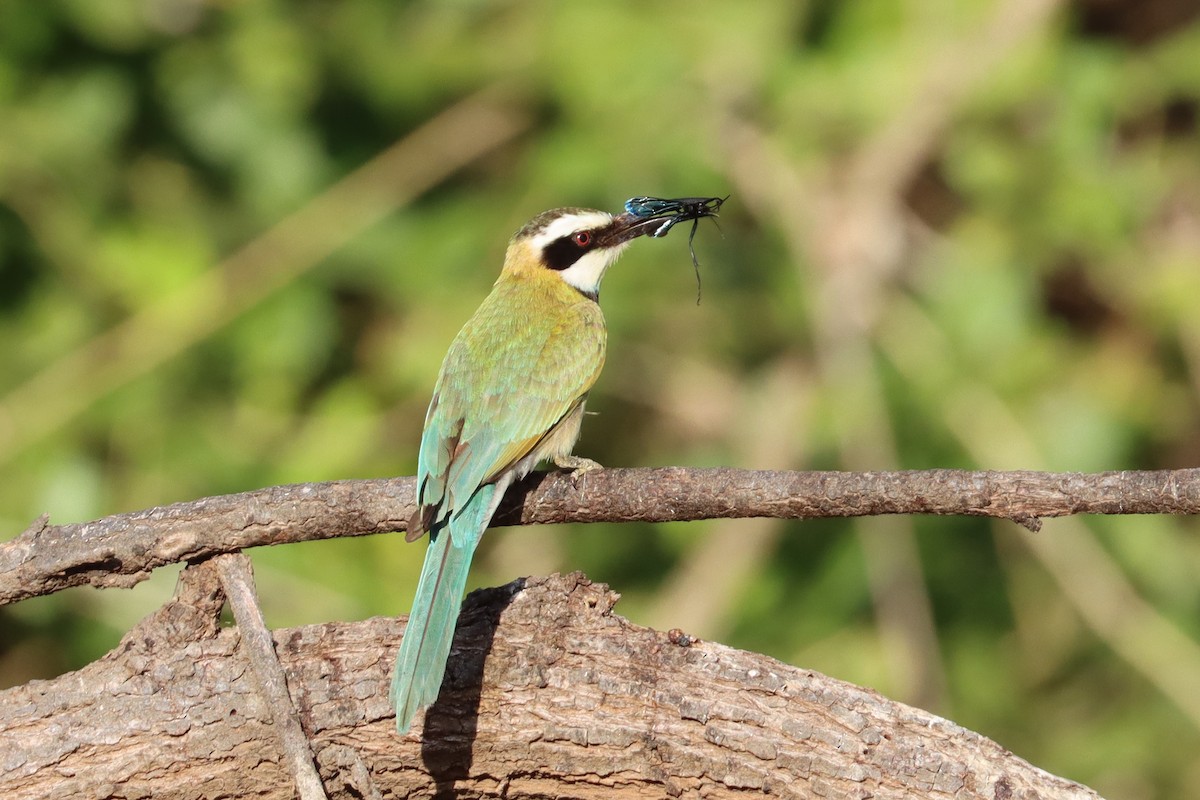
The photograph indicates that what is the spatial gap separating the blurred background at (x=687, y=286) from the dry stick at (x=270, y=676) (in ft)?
8.03

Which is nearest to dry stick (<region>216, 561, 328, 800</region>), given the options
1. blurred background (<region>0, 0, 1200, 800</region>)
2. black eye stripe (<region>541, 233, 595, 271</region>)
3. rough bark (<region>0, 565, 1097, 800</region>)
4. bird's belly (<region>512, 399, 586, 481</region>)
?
rough bark (<region>0, 565, 1097, 800</region>)

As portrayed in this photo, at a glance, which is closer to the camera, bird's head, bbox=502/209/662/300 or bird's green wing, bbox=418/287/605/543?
bird's green wing, bbox=418/287/605/543

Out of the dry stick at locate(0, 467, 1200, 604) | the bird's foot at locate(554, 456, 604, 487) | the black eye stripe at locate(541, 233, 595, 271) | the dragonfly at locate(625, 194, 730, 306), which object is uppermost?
the dragonfly at locate(625, 194, 730, 306)

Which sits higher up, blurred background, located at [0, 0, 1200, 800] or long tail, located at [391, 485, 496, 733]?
blurred background, located at [0, 0, 1200, 800]

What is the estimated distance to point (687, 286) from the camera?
5.95 m

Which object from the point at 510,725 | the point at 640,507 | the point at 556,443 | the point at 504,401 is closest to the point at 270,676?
the point at 510,725

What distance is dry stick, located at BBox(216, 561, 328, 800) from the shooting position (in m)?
2.67

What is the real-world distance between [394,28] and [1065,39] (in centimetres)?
275

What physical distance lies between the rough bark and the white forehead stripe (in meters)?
1.84

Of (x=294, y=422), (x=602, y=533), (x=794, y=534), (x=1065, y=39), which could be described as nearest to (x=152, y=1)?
(x=294, y=422)

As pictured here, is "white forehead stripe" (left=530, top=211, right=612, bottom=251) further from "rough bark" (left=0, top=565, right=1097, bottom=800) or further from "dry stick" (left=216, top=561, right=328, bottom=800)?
"dry stick" (left=216, top=561, right=328, bottom=800)

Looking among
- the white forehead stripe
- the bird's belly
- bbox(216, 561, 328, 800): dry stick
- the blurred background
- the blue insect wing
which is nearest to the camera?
bbox(216, 561, 328, 800): dry stick

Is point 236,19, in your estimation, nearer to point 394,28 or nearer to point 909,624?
point 394,28

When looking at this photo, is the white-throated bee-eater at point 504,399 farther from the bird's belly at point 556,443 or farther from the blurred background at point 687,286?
the blurred background at point 687,286
